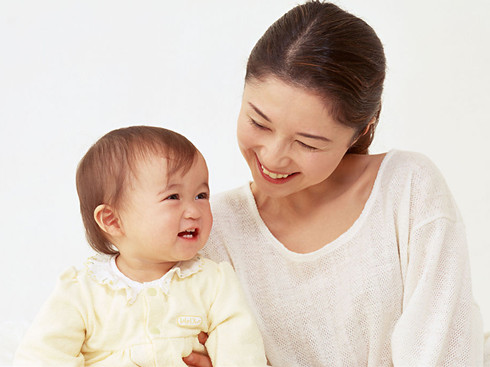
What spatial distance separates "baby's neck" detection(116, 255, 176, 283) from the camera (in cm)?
195

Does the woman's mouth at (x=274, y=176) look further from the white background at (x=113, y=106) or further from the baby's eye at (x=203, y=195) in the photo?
the white background at (x=113, y=106)

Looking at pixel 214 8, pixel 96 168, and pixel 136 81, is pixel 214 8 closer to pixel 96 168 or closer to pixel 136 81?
pixel 136 81

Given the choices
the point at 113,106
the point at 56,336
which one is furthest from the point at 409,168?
the point at 113,106

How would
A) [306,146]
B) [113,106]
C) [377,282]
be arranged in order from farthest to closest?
[113,106] < [377,282] < [306,146]

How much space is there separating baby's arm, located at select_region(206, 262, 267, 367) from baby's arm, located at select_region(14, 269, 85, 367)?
33cm

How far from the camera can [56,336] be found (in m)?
1.84

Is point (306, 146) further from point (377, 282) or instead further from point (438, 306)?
point (438, 306)

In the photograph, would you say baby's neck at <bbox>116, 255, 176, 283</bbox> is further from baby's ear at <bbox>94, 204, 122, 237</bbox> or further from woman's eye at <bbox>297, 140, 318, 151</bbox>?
woman's eye at <bbox>297, 140, 318, 151</bbox>

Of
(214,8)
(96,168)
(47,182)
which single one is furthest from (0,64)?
(96,168)

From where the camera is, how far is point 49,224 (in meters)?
3.58

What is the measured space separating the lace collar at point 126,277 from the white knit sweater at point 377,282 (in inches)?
15.8

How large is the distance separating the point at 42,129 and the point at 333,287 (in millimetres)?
1884

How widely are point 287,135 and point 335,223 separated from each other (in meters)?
0.42

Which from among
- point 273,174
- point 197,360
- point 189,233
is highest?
point 273,174
